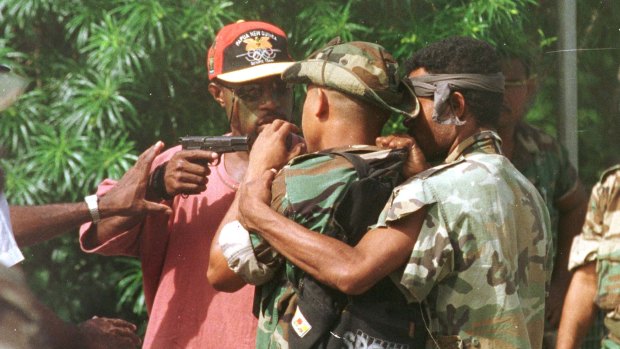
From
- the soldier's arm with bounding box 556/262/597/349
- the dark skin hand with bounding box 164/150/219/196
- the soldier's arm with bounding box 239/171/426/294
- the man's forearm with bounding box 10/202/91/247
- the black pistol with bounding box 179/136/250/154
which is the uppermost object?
the soldier's arm with bounding box 239/171/426/294

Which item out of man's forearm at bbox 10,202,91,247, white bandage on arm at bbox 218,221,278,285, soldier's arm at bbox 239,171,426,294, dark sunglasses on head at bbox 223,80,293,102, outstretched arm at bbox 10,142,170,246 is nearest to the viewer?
soldier's arm at bbox 239,171,426,294

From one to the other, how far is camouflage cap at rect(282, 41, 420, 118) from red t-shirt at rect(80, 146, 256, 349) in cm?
80

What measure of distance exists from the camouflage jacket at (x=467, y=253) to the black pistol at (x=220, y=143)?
82cm

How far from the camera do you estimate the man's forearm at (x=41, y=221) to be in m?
3.60

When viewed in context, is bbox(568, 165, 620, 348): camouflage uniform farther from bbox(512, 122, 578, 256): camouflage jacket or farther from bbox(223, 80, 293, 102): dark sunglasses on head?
bbox(223, 80, 293, 102): dark sunglasses on head

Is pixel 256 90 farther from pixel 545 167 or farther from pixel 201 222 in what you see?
pixel 545 167

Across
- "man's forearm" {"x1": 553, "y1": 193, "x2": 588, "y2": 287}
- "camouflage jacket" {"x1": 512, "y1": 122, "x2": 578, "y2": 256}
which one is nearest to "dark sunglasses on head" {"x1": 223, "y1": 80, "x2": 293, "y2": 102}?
"camouflage jacket" {"x1": 512, "y1": 122, "x2": 578, "y2": 256}

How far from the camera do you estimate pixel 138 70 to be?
479cm

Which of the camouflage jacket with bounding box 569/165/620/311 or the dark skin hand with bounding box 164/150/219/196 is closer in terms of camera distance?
the dark skin hand with bounding box 164/150/219/196

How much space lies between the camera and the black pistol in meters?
3.29

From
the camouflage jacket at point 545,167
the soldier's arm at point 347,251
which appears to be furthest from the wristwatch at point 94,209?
the camouflage jacket at point 545,167

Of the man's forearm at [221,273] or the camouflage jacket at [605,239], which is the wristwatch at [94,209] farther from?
the camouflage jacket at [605,239]

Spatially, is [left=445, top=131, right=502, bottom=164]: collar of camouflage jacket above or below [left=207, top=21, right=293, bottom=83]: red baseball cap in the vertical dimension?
above

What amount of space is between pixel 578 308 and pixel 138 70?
2146mm
